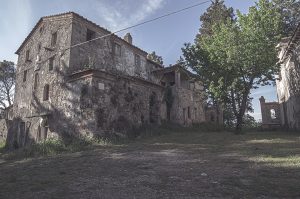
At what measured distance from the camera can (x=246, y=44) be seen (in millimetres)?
17281

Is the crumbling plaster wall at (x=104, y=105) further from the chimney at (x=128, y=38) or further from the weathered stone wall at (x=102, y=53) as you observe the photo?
the chimney at (x=128, y=38)

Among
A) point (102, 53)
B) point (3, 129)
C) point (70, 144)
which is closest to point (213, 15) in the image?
point (102, 53)

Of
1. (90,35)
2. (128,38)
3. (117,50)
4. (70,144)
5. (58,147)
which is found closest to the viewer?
(58,147)

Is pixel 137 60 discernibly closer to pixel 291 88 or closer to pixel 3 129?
pixel 291 88

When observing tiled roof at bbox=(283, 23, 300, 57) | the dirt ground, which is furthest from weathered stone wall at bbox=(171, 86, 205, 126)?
the dirt ground

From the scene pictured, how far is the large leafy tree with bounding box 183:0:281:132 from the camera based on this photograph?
17.3 metres

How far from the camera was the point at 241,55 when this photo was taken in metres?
17.6

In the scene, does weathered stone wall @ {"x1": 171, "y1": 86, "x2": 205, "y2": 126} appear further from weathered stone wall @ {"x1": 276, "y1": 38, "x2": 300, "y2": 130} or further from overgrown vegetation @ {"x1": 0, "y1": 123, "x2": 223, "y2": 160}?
weathered stone wall @ {"x1": 276, "y1": 38, "x2": 300, "y2": 130}

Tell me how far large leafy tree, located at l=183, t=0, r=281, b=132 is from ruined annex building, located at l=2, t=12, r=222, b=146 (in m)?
2.72

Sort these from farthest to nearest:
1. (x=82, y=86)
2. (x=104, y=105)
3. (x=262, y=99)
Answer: (x=262, y=99) < (x=82, y=86) < (x=104, y=105)

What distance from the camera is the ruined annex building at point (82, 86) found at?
16.5m

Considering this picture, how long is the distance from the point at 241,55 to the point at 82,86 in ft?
36.6

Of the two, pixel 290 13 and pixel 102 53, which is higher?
pixel 290 13

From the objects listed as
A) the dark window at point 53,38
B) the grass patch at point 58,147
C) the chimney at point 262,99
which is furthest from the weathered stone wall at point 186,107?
the dark window at point 53,38
